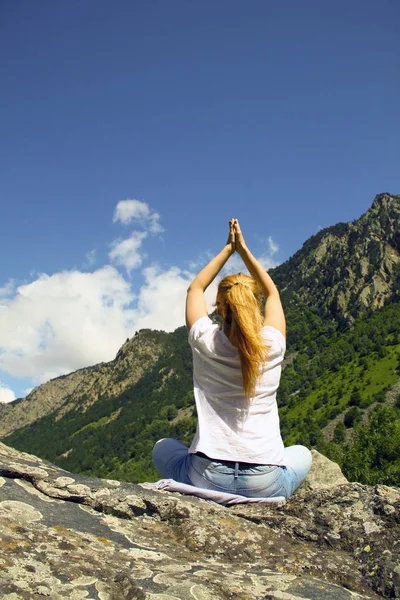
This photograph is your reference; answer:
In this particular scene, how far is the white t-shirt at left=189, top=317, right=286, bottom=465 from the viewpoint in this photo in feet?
14.9

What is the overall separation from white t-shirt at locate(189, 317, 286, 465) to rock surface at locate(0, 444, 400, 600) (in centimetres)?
55

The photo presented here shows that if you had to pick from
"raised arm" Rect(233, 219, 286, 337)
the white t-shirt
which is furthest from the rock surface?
"raised arm" Rect(233, 219, 286, 337)

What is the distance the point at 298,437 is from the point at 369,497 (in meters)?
108

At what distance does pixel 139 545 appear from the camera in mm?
3631

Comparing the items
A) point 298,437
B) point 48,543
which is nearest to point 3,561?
point 48,543

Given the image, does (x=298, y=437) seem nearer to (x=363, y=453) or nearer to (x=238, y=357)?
(x=363, y=453)

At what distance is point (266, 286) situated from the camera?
558 cm

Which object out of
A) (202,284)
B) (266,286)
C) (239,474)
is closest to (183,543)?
(239,474)

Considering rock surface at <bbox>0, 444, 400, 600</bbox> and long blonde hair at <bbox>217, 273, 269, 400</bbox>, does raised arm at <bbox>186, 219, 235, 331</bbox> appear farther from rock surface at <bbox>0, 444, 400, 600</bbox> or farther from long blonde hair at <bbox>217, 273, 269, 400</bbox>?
rock surface at <bbox>0, 444, 400, 600</bbox>

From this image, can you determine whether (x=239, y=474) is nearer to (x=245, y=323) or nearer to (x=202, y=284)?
(x=245, y=323)

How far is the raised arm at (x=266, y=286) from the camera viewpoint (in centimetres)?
514

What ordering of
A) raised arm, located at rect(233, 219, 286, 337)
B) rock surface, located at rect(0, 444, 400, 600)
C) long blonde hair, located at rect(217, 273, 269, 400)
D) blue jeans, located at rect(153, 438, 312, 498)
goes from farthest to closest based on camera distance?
raised arm, located at rect(233, 219, 286, 337) < blue jeans, located at rect(153, 438, 312, 498) < long blonde hair, located at rect(217, 273, 269, 400) < rock surface, located at rect(0, 444, 400, 600)

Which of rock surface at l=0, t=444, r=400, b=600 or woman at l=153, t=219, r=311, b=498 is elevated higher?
woman at l=153, t=219, r=311, b=498

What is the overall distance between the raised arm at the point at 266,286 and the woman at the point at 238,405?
0.03 meters
